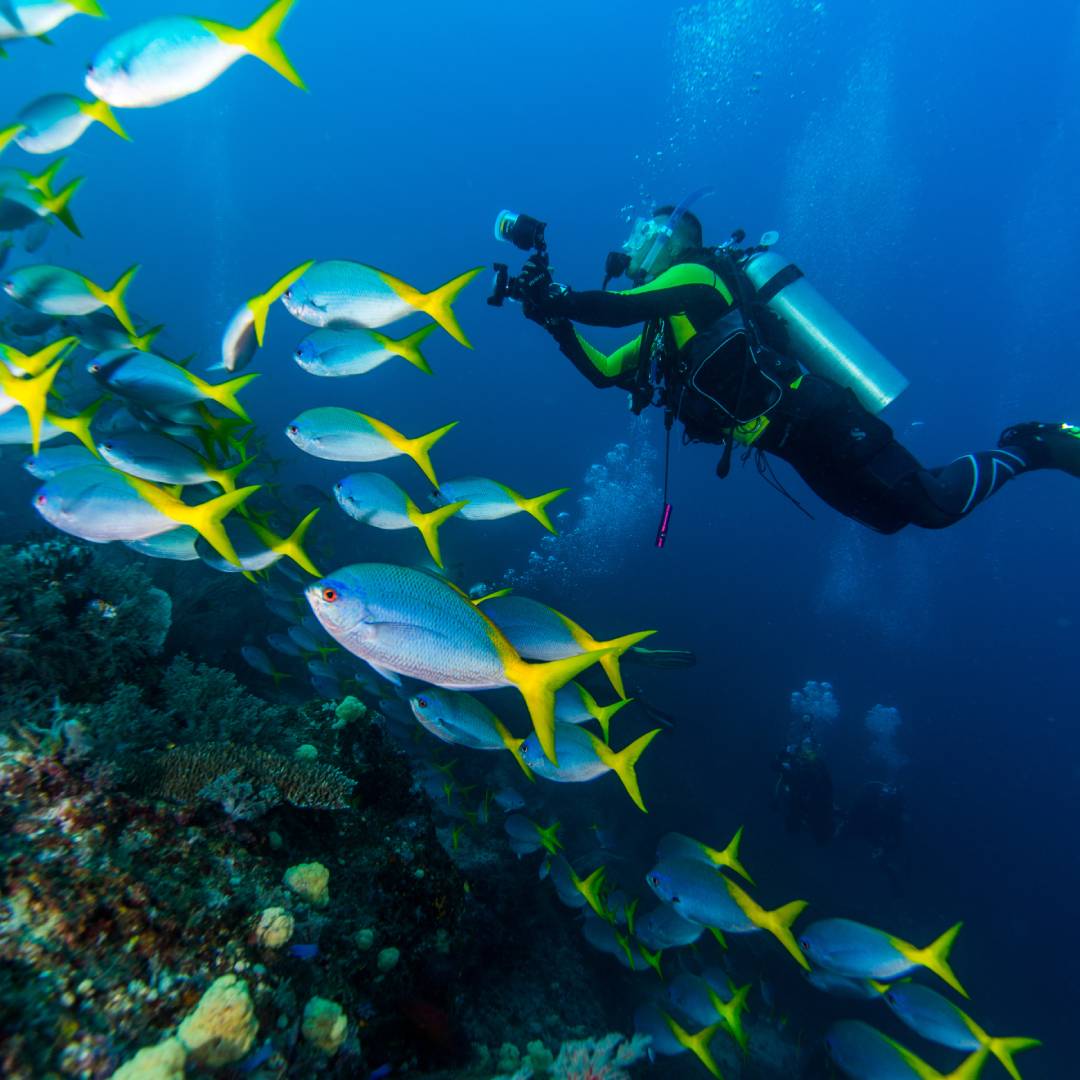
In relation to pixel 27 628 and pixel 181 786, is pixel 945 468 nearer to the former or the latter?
pixel 181 786

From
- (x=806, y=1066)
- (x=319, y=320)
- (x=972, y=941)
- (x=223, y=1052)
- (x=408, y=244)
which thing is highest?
(x=408, y=244)

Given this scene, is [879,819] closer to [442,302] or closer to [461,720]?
[461,720]

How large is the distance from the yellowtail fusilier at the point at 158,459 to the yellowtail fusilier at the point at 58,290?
1.34 metres

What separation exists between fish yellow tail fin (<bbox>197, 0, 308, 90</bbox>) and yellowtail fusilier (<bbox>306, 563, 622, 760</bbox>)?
2489 mm

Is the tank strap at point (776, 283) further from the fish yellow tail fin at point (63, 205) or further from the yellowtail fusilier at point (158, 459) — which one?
the fish yellow tail fin at point (63, 205)

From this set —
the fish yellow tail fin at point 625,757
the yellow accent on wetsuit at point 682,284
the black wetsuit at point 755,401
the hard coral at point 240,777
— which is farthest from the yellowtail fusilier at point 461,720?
the yellow accent on wetsuit at point 682,284

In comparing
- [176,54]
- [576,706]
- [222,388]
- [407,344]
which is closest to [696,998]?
[576,706]

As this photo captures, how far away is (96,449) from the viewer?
126 inches

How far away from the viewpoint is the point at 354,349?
3.43 metres

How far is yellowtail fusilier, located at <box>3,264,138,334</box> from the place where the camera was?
3682 millimetres

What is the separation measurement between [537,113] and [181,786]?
104731mm

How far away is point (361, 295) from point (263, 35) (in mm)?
1196

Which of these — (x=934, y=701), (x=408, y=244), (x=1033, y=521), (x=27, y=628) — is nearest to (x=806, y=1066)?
(x=27, y=628)

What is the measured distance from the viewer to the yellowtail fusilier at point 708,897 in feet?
13.7
